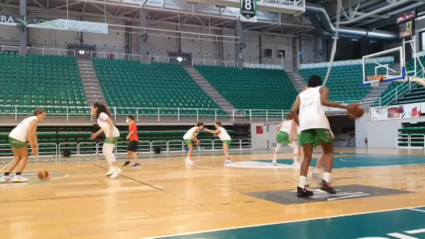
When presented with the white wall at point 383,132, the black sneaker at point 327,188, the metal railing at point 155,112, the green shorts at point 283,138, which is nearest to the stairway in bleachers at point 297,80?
the metal railing at point 155,112

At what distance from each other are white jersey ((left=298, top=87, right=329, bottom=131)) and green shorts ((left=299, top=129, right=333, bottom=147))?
0.24 feet

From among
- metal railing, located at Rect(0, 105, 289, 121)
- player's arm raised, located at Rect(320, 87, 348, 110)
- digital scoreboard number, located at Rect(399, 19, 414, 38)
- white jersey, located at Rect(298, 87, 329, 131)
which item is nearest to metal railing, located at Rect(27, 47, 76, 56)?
metal railing, located at Rect(0, 105, 289, 121)

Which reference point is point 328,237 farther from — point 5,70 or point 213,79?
point 213,79

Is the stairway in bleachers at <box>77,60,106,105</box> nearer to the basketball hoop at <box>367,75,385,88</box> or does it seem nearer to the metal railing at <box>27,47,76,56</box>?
the metal railing at <box>27,47,76,56</box>

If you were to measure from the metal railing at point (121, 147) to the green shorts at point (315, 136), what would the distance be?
1582cm

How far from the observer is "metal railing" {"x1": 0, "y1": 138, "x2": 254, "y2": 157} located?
19.2 m

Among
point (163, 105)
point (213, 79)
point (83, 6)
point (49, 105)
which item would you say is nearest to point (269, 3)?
point (213, 79)

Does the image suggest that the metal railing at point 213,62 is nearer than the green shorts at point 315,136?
No

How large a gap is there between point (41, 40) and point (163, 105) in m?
11.1

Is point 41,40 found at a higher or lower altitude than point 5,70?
higher

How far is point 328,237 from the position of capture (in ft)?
9.96

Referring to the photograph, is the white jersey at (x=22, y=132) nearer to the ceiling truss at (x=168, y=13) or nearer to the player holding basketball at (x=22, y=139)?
the player holding basketball at (x=22, y=139)

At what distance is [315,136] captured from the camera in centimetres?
529

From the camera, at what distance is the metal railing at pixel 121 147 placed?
1919cm
